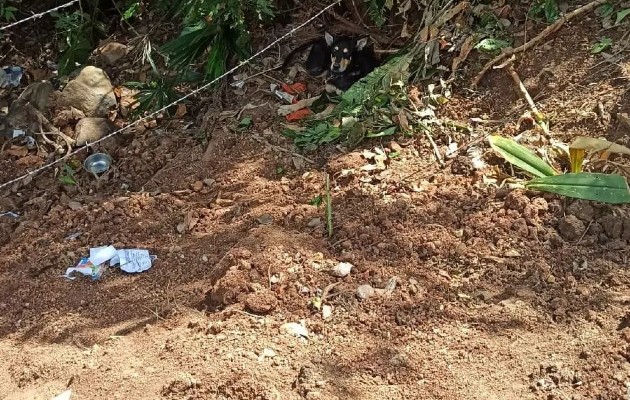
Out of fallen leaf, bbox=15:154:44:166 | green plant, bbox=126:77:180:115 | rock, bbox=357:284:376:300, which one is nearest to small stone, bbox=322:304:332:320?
rock, bbox=357:284:376:300

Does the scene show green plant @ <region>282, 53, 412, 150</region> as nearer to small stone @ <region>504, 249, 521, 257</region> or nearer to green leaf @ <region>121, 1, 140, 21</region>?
small stone @ <region>504, 249, 521, 257</region>

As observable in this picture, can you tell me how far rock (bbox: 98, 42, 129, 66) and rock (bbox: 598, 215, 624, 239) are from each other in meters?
3.47

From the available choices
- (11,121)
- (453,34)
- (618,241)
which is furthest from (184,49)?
(618,241)

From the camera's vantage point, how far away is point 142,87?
4285 mm

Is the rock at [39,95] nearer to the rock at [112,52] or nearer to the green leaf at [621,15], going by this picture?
the rock at [112,52]

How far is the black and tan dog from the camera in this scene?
402 cm

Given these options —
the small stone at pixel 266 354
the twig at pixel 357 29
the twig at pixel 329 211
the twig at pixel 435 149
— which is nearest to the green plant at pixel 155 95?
the twig at pixel 357 29

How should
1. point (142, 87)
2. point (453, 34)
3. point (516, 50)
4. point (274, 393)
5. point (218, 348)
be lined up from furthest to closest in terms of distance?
point (142, 87) < point (453, 34) < point (516, 50) < point (218, 348) < point (274, 393)

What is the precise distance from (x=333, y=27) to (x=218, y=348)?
8.11 ft

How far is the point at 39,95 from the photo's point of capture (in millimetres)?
4492

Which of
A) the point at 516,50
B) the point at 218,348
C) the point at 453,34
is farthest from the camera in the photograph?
the point at 453,34

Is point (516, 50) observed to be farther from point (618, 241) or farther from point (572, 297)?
point (572, 297)

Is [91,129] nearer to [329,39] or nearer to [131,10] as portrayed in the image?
[131,10]

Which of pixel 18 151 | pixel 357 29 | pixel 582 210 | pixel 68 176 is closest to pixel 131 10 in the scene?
pixel 18 151
